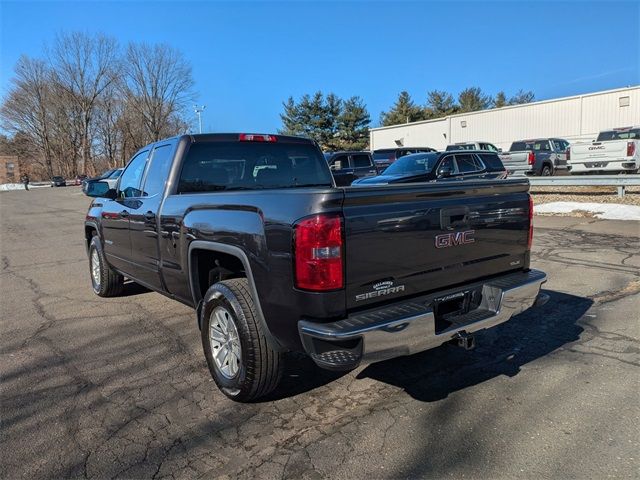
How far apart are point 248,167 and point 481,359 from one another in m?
2.69

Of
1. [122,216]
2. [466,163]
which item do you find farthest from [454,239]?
[466,163]

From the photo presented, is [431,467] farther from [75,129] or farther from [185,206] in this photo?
[75,129]

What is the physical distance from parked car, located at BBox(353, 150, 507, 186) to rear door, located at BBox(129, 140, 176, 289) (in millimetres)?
7567

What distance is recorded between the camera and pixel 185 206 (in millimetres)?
4035

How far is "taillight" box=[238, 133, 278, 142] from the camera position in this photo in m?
4.75

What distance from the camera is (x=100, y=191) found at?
5.59 m

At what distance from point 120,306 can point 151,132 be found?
60.6 m

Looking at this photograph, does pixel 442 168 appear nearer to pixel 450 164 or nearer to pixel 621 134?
pixel 450 164

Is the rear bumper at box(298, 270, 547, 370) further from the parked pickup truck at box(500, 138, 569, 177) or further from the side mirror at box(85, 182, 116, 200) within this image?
the parked pickup truck at box(500, 138, 569, 177)

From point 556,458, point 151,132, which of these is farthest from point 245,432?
point 151,132

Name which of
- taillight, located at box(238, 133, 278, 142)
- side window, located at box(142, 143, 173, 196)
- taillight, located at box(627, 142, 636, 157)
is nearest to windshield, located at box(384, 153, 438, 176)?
taillight, located at box(627, 142, 636, 157)

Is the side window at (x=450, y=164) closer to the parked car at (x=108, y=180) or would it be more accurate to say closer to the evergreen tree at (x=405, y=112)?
the parked car at (x=108, y=180)

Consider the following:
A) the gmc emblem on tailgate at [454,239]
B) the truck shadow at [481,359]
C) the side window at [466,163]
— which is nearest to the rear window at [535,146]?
the side window at [466,163]

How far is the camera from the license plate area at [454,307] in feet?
10.8
